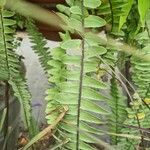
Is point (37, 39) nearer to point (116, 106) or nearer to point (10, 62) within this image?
point (10, 62)

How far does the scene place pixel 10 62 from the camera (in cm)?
104

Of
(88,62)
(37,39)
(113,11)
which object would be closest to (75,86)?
(88,62)

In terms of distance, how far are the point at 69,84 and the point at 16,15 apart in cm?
26

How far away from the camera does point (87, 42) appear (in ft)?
2.77

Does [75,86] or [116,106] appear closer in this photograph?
[75,86]

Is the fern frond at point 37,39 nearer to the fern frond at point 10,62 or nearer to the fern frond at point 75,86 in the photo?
the fern frond at point 10,62

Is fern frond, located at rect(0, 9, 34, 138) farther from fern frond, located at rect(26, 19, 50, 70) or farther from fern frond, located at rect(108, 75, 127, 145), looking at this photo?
fern frond, located at rect(108, 75, 127, 145)

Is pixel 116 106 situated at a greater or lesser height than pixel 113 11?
lesser

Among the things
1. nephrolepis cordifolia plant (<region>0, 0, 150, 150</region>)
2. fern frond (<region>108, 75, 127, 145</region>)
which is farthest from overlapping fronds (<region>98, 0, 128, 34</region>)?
fern frond (<region>108, 75, 127, 145</region>)

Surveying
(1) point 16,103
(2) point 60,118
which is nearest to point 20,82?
(2) point 60,118

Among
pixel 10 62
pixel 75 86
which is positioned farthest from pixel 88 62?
pixel 10 62

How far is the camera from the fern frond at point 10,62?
1.00 m

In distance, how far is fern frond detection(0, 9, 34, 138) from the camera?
3.27ft

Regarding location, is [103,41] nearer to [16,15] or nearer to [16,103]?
[16,15]
